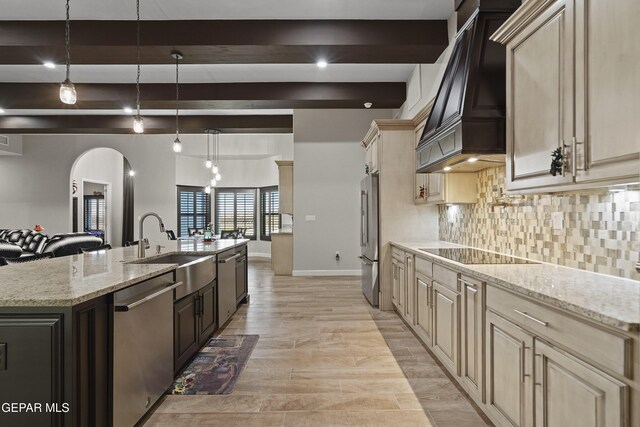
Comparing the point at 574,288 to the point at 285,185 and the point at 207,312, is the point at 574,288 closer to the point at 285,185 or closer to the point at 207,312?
the point at 207,312

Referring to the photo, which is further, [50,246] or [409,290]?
[50,246]

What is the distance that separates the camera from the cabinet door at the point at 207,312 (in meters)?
3.15

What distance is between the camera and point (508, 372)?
1768 mm

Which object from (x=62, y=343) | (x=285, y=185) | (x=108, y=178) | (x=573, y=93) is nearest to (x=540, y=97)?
(x=573, y=93)

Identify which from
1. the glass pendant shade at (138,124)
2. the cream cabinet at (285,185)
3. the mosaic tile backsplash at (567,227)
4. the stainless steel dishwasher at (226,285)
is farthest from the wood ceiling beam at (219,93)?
the mosaic tile backsplash at (567,227)

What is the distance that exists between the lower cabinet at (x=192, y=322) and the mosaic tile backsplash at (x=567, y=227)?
8.72 feet

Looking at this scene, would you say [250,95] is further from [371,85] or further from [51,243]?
[51,243]

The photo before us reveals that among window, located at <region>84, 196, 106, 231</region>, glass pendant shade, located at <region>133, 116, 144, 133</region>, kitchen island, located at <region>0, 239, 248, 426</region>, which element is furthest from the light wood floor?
window, located at <region>84, 196, 106, 231</region>

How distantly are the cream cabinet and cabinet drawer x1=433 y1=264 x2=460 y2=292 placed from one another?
472cm

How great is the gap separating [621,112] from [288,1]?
10.1ft

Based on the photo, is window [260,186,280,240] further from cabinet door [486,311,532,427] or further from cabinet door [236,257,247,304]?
cabinet door [486,311,532,427]

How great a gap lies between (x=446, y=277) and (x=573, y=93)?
1.45 meters

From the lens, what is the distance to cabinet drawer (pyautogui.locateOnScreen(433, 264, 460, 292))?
243 centimetres

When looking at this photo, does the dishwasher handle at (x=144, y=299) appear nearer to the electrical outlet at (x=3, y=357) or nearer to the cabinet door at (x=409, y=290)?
the electrical outlet at (x=3, y=357)
